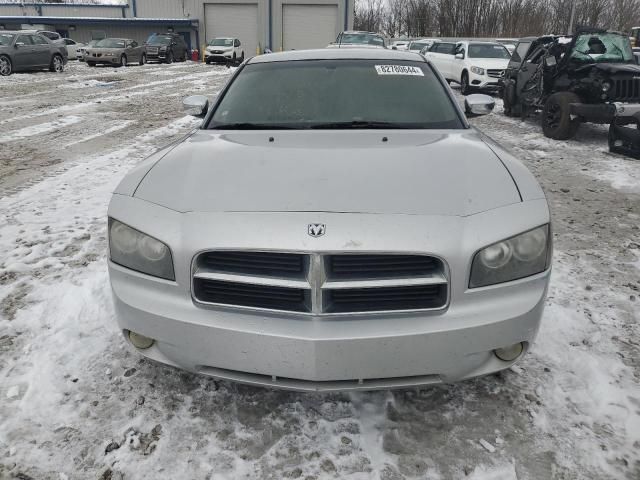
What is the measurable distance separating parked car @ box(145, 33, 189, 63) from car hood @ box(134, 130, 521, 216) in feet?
96.0

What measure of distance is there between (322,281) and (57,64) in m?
22.2

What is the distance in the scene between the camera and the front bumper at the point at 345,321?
178 centimetres

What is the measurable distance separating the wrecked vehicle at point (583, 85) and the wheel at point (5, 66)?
1723 cm

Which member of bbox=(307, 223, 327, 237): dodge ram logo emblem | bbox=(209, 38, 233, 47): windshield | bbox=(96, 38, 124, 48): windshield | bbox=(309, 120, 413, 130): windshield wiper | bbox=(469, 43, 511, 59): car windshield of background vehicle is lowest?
bbox=(307, 223, 327, 237): dodge ram logo emblem

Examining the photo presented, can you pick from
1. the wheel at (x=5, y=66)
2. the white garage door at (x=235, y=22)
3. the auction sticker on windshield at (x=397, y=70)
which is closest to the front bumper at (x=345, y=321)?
the auction sticker on windshield at (x=397, y=70)

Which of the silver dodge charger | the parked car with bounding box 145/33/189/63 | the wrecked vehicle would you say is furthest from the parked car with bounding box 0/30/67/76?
the silver dodge charger

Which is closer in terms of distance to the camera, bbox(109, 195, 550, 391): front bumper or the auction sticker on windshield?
bbox(109, 195, 550, 391): front bumper

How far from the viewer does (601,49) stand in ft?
30.4

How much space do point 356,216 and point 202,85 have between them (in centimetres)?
1569

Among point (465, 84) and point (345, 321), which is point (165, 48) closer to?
point (465, 84)

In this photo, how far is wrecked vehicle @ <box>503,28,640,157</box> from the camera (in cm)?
813

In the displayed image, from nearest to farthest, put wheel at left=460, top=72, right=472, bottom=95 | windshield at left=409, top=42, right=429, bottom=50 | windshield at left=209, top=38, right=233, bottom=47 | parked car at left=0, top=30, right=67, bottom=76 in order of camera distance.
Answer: wheel at left=460, top=72, right=472, bottom=95 → parked car at left=0, top=30, right=67, bottom=76 → windshield at left=409, top=42, right=429, bottom=50 → windshield at left=209, top=38, right=233, bottom=47

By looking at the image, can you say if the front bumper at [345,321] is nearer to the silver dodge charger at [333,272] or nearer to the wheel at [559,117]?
the silver dodge charger at [333,272]

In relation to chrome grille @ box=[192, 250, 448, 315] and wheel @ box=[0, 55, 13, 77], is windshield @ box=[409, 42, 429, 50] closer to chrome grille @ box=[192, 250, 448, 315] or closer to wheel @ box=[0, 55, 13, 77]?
wheel @ box=[0, 55, 13, 77]
